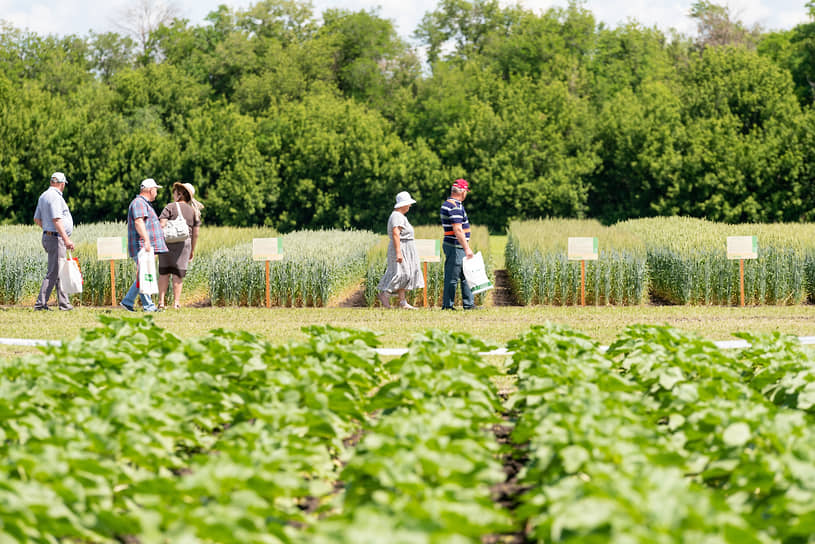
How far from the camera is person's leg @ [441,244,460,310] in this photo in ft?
40.2

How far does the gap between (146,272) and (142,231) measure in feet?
1.70

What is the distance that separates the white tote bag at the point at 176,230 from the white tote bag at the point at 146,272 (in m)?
0.43

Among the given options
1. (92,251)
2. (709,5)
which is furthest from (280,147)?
(709,5)

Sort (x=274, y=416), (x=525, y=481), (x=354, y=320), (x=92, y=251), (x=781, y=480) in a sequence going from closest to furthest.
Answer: (x=781, y=480) < (x=525, y=481) < (x=274, y=416) < (x=354, y=320) < (x=92, y=251)

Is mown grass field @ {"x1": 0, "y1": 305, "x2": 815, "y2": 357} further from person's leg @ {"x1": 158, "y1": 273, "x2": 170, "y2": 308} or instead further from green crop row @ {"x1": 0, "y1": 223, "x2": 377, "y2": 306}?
green crop row @ {"x1": 0, "y1": 223, "x2": 377, "y2": 306}

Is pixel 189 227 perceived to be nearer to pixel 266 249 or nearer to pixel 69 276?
pixel 266 249

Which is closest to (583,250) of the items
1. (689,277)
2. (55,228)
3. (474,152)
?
(689,277)

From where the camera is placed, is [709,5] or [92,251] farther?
[709,5]

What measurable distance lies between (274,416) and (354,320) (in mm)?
7134

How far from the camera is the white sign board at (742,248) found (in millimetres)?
13930

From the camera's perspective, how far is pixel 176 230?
12.1m

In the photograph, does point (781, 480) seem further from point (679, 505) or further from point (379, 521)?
point (379, 521)

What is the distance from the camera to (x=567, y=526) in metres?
3.14

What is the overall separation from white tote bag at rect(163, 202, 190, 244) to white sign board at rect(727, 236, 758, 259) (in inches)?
311
